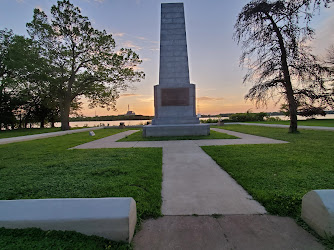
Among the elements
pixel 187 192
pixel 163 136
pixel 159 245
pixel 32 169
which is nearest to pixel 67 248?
pixel 159 245

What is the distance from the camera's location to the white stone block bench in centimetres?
181

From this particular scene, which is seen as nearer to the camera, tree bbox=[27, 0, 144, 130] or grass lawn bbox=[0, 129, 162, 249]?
grass lawn bbox=[0, 129, 162, 249]

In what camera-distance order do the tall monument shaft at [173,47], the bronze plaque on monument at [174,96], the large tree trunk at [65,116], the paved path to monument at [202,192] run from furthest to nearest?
the large tree trunk at [65,116], the tall monument shaft at [173,47], the bronze plaque on monument at [174,96], the paved path to monument at [202,192]

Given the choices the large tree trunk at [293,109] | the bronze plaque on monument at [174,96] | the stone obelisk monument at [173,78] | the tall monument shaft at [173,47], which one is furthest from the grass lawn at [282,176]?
the tall monument shaft at [173,47]

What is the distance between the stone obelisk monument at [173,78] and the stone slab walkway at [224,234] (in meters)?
8.47

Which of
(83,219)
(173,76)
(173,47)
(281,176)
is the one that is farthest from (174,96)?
(83,219)

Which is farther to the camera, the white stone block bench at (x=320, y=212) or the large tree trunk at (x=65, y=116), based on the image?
the large tree trunk at (x=65, y=116)

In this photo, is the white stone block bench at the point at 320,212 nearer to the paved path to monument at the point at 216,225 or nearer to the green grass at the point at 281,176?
the paved path to monument at the point at 216,225

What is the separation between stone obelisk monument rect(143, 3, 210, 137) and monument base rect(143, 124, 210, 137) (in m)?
0.52

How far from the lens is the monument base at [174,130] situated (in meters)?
10.1

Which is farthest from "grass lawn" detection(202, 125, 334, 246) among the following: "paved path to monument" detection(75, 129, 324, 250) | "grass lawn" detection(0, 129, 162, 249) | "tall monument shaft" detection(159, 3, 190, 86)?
"tall monument shaft" detection(159, 3, 190, 86)

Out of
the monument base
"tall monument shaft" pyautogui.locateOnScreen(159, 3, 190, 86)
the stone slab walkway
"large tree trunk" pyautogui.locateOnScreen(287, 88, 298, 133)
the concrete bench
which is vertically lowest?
the stone slab walkway

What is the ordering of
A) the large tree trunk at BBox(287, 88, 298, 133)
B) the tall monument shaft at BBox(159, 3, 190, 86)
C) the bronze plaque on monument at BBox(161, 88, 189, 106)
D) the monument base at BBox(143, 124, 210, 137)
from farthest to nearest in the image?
1. the tall monument shaft at BBox(159, 3, 190, 86)
2. the bronze plaque on monument at BBox(161, 88, 189, 106)
3. the large tree trunk at BBox(287, 88, 298, 133)
4. the monument base at BBox(143, 124, 210, 137)

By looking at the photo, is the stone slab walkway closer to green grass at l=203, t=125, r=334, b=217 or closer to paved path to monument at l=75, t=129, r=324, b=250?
paved path to monument at l=75, t=129, r=324, b=250
